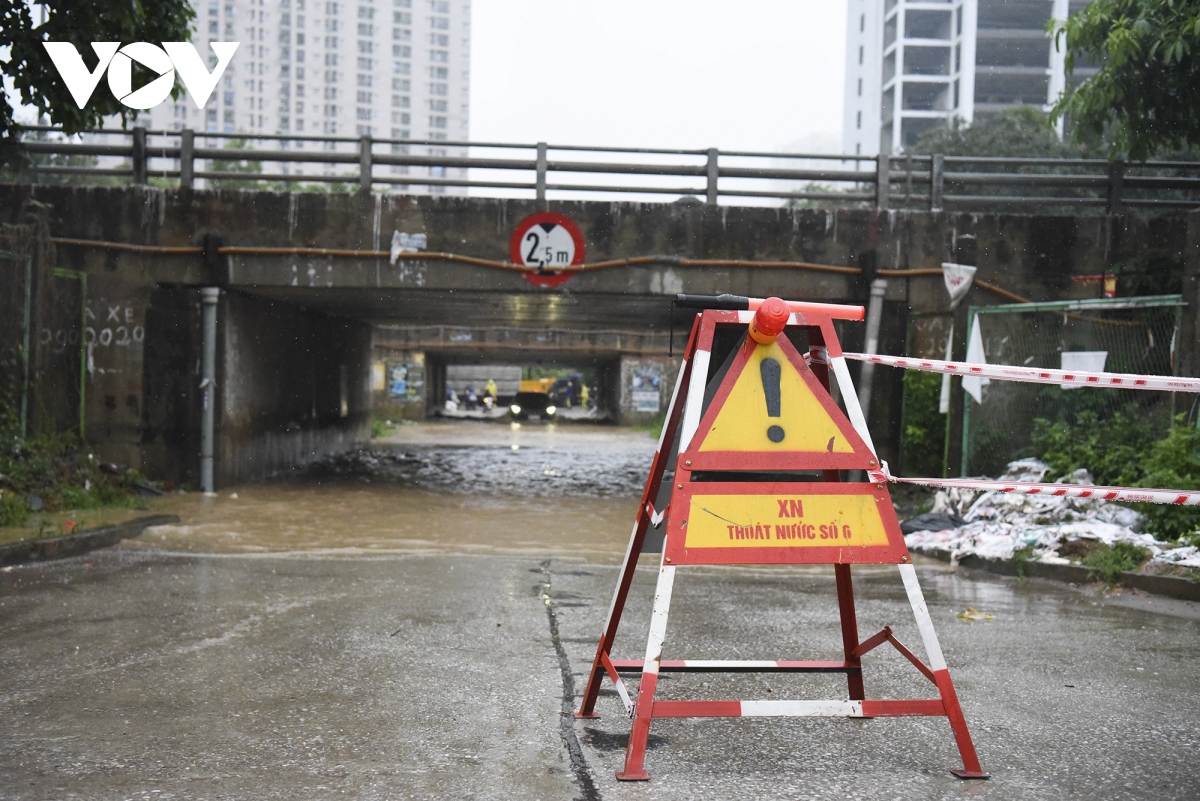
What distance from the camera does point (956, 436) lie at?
12.8 meters

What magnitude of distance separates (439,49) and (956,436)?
561 feet

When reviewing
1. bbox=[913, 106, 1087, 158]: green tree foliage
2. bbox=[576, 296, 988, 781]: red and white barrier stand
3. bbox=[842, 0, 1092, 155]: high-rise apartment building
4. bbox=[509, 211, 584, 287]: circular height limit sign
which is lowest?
bbox=[576, 296, 988, 781]: red and white barrier stand

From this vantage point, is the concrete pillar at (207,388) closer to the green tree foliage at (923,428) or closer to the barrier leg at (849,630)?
the green tree foliage at (923,428)

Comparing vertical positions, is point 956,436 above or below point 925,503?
above

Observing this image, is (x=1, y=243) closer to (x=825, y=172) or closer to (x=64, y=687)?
(x=64, y=687)

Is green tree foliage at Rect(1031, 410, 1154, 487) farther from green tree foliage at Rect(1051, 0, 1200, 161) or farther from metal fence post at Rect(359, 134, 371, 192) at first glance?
metal fence post at Rect(359, 134, 371, 192)

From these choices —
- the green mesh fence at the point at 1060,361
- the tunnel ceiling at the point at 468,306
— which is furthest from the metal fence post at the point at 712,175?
the green mesh fence at the point at 1060,361

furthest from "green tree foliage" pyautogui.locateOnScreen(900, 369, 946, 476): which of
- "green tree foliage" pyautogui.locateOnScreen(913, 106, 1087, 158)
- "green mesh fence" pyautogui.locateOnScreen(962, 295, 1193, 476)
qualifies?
"green tree foliage" pyautogui.locateOnScreen(913, 106, 1087, 158)

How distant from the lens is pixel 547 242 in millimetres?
14016

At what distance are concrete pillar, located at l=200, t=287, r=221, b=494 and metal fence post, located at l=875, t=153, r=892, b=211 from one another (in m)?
8.83

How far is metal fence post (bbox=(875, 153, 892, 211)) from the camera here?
1436cm

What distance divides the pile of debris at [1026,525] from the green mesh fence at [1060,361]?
67 centimetres

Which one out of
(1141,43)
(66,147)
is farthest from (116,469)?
(1141,43)

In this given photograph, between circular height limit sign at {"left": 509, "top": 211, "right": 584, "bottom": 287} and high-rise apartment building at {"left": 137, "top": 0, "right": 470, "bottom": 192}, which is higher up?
high-rise apartment building at {"left": 137, "top": 0, "right": 470, "bottom": 192}
